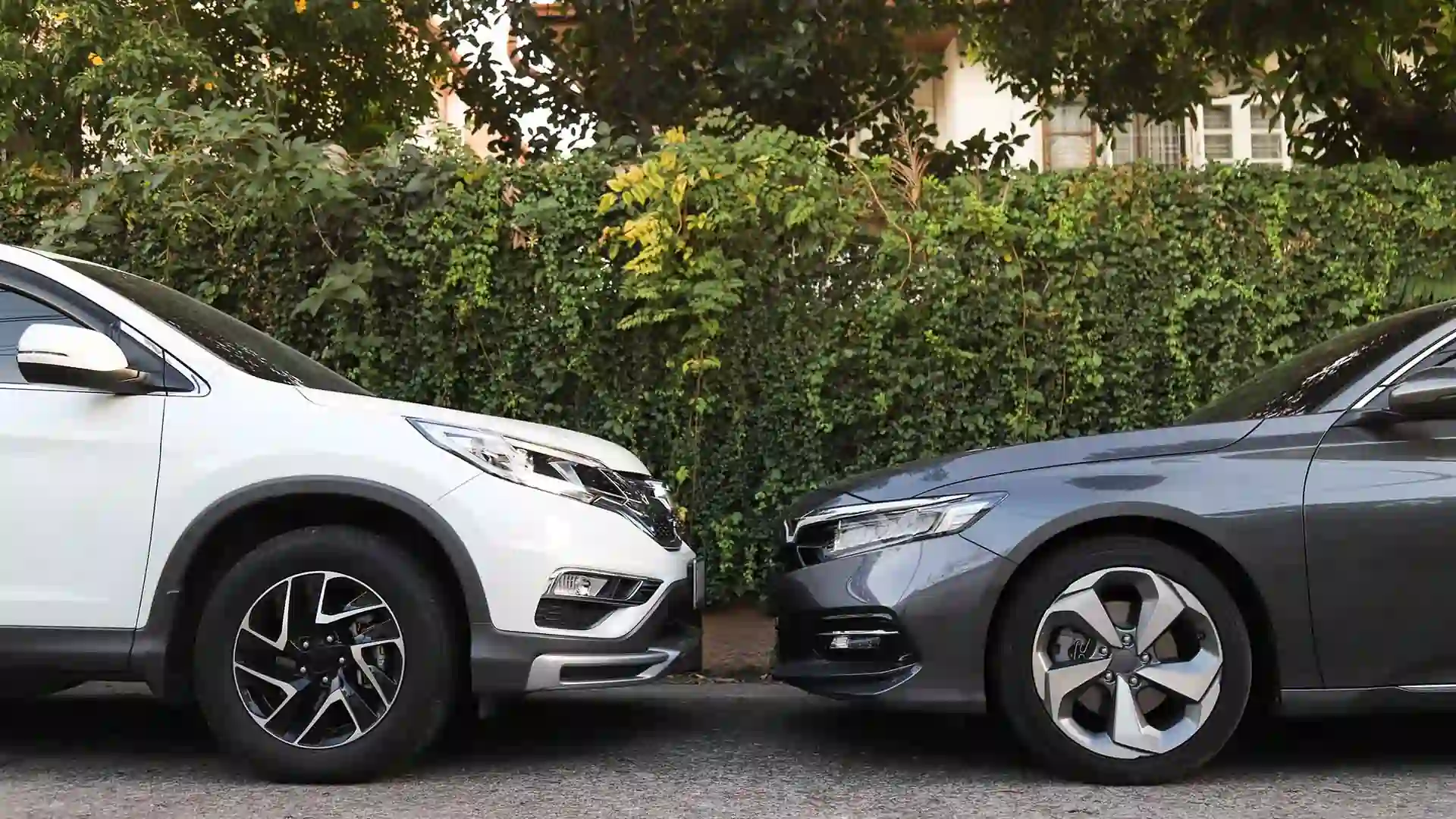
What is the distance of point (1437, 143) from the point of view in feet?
26.1

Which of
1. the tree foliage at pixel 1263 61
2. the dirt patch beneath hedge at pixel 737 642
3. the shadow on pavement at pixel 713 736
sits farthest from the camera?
the tree foliage at pixel 1263 61

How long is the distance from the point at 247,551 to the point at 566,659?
1022 mm

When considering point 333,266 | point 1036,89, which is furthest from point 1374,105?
point 333,266

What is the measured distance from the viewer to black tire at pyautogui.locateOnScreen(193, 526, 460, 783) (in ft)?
12.0

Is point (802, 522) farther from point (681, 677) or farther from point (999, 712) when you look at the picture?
point (681, 677)

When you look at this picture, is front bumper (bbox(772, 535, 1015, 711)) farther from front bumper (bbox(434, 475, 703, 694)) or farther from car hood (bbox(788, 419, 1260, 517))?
front bumper (bbox(434, 475, 703, 694))

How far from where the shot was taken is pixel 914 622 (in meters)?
3.69

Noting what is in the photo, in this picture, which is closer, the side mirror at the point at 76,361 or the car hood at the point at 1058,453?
the side mirror at the point at 76,361

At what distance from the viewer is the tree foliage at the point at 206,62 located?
773 cm

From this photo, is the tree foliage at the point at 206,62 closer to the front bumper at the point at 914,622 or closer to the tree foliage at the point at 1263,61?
the tree foliage at the point at 1263,61

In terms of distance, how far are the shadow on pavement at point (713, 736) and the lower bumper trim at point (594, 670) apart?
489 mm

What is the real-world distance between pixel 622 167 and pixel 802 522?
105 inches

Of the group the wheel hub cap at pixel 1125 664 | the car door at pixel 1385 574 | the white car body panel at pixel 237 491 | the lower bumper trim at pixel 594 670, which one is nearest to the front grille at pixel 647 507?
the white car body panel at pixel 237 491

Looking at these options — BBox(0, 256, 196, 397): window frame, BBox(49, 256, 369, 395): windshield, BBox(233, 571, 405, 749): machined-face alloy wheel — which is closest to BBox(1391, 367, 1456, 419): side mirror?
BBox(233, 571, 405, 749): machined-face alloy wheel
